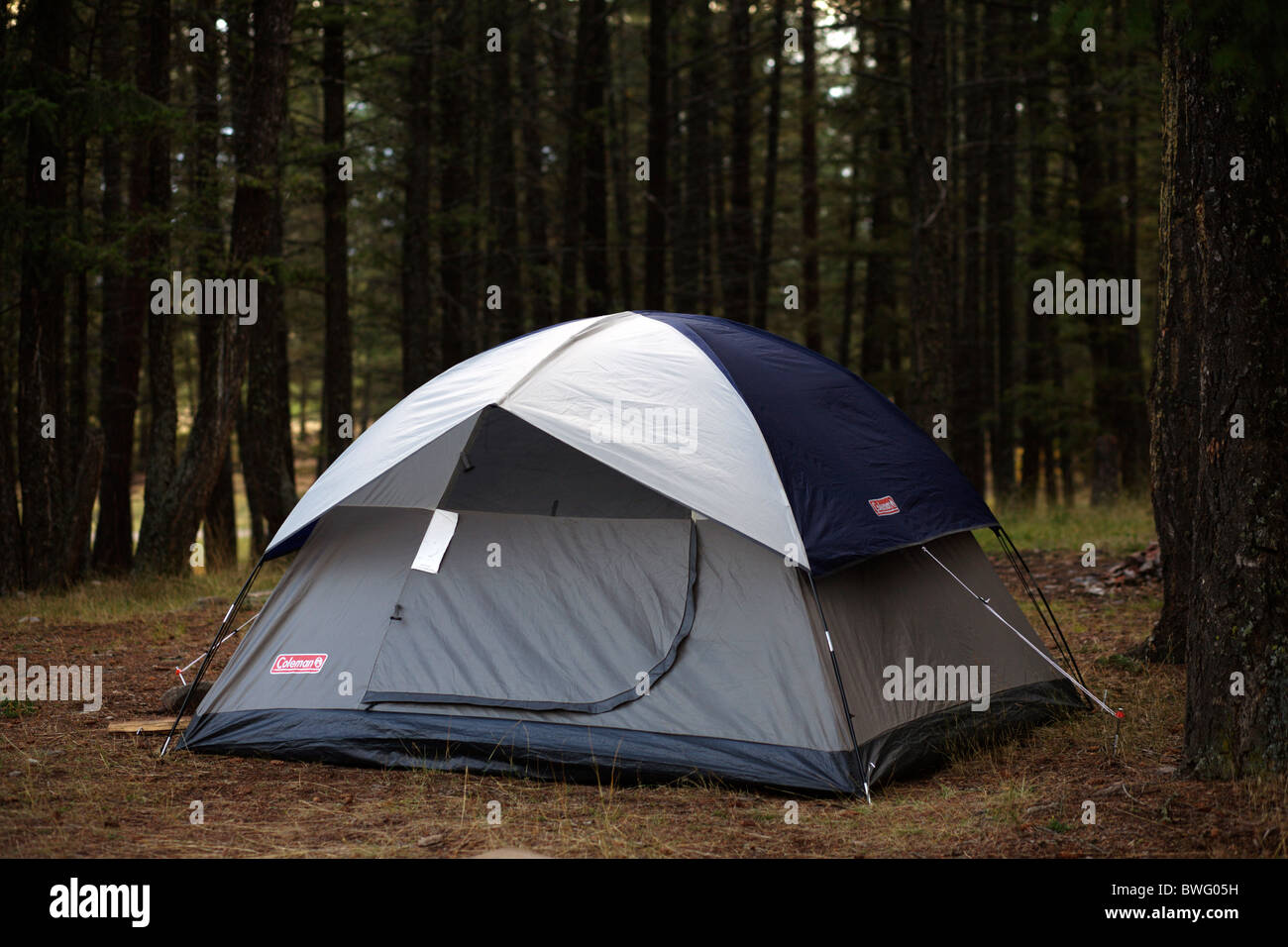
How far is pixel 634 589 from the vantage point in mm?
5695

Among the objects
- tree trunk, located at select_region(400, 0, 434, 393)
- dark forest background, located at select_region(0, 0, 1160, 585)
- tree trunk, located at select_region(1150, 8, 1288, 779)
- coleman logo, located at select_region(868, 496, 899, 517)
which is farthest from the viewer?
tree trunk, located at select_region(400, 0, 434, 393)

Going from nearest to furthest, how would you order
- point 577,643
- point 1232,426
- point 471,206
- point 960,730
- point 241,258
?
point 1232,426 < point 577,643 < point 960,730 < point 241,258 < point 471,206

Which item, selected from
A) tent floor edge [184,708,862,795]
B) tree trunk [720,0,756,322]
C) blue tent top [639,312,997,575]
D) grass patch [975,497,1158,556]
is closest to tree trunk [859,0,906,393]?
tree trunk [720,0,756,322]

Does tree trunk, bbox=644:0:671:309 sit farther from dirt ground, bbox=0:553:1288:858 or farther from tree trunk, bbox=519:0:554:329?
dirt ground, bbox=0:553:1288:858

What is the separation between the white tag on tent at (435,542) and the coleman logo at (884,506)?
2172mm

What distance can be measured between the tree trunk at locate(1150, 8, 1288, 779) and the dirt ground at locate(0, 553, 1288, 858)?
12.1 inches

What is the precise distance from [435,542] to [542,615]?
72 cm

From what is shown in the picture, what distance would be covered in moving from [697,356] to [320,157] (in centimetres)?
953

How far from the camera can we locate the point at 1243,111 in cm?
450

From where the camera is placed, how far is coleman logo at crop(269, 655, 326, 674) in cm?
591

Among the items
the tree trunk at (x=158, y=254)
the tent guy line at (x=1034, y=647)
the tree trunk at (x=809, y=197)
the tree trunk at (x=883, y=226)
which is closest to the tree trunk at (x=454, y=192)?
the tree trunk at (x=158, y=254)

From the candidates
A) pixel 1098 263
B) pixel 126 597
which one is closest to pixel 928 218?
pixel 1098 263

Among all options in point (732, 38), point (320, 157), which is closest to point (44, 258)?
point (320, 157)

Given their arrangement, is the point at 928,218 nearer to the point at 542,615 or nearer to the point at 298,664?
the point at 542,615
